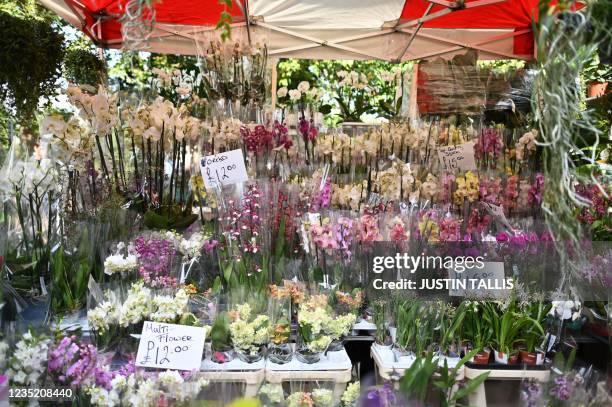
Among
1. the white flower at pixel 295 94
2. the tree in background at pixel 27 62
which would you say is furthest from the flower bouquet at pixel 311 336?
the tree in background at pixel 27 62

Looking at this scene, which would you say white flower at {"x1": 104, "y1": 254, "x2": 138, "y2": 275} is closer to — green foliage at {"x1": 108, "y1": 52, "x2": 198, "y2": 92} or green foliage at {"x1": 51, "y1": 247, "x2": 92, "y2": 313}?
green foliage at {"x1": 51, "y1": 247, "x2": 92, "y2": 313}

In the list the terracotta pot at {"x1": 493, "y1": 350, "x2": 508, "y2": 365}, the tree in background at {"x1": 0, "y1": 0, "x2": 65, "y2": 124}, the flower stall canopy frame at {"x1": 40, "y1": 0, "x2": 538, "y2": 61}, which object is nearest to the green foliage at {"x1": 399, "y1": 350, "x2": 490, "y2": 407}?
the terracotta pot at {"x1": 493, "y1": 350, "x2": 508, "y2": 365}

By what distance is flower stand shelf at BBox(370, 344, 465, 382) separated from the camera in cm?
167

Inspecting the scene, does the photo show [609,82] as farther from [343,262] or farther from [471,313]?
[343,262]

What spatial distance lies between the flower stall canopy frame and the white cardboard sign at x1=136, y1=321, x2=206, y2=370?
253 centimetres

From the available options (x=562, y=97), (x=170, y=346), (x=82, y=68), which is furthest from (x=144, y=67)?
(x=562, y=97)

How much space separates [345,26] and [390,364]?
3506mm

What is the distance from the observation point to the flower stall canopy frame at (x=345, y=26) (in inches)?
155

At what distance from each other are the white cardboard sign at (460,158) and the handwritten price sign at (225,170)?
3.15 ft

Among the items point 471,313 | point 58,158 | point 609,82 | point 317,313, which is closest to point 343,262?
point 317,313

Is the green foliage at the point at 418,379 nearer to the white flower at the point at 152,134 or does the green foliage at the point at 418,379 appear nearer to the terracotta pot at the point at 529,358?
the terracotta pot at the point at 529,358

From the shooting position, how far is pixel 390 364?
5.61 feet

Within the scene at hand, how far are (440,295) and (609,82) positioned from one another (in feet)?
5.23

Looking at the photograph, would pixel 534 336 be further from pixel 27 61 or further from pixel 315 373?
pixel 27 61
